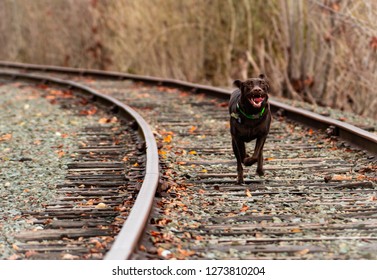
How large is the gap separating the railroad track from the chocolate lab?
0.27 meters

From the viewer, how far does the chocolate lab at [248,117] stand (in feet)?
20.8

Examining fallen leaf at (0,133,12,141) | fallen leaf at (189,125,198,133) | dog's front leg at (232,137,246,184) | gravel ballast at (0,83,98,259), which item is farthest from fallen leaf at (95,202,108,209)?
fallen leaf at (0,133,12,141)

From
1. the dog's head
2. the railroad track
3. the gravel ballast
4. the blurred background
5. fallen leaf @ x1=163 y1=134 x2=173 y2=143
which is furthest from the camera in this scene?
the blurred background

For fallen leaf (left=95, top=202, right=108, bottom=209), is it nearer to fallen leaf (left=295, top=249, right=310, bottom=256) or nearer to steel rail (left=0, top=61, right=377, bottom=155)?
fallen leaf (left=295, top=249, right=310, bottom=256)

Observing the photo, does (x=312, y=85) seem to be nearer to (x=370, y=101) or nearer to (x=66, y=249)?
(x=370, y=101)

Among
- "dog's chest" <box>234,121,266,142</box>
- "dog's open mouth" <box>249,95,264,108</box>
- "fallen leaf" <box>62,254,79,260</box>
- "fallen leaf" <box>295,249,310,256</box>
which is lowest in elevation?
"fallen leaf" <box>62,254,79,260</box>

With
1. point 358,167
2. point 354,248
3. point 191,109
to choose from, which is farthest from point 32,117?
point 354,248

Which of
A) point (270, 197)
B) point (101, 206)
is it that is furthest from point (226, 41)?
point (101, 206)

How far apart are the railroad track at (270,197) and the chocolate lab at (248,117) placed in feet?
0.88

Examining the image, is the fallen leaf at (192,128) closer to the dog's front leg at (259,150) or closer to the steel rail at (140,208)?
the steel rail at (140,208)

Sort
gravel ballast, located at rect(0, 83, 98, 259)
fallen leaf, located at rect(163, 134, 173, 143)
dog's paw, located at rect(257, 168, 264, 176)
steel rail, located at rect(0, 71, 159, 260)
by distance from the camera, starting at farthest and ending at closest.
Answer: fallen leaf, located at rect(163, 134, 173, 143)
dog's paw, located at rect(257, 168, 264, 176)
gravel ballast, located at rect(0, 83, 98, 259)
steel rail, located at rect(0, 71, 159, 260)

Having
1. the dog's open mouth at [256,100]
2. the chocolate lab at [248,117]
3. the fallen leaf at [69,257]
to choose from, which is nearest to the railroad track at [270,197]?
the chocolate lab at [248,117]

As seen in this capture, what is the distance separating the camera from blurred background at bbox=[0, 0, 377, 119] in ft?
40.8
